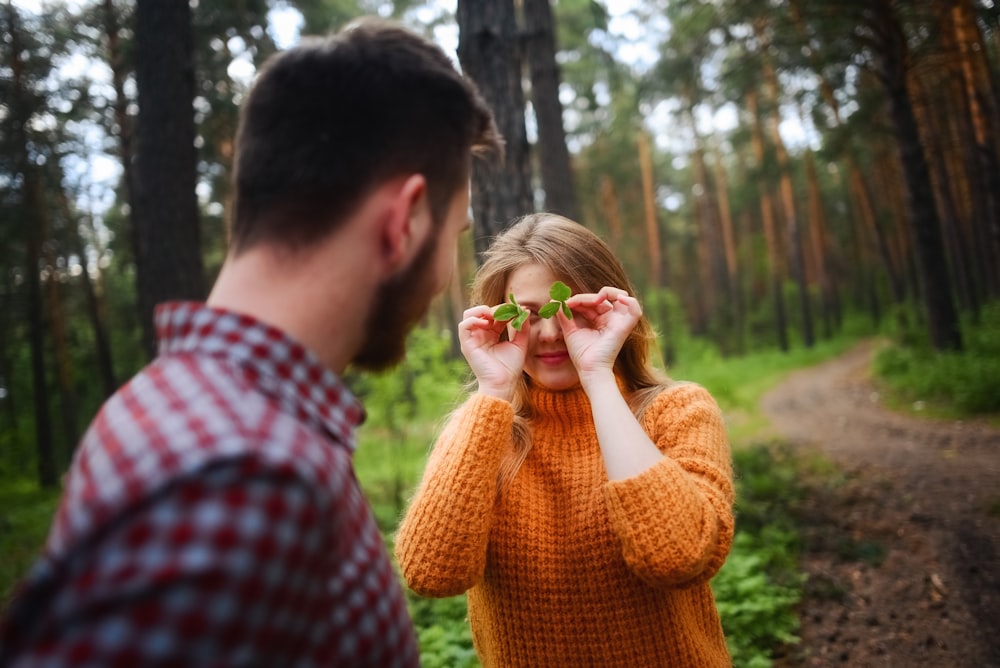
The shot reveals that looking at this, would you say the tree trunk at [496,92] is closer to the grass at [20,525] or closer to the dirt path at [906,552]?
the dirt path at [906,552]

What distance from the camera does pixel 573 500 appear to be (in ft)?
6.37

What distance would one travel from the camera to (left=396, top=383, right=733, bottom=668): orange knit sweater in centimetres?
166

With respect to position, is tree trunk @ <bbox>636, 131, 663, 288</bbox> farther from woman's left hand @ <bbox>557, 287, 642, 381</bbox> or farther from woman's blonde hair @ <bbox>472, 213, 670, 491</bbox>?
woman's left hand @ <bbox>557, 287, 642, 381</bbox>

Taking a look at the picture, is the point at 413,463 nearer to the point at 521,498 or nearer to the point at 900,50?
the point at 521,498

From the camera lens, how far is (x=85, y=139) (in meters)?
14.2

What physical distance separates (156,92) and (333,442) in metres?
6.01

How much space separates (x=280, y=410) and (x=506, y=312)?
1127mm

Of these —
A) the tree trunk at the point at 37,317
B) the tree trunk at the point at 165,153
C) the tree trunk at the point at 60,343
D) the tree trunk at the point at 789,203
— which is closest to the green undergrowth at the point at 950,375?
the tree trunk at the point at 789,203

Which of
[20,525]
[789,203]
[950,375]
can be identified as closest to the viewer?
[950,375]

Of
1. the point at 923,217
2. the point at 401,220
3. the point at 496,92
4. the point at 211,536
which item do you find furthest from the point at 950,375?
the point at 211,536

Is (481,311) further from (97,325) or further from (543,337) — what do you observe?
(97,325)

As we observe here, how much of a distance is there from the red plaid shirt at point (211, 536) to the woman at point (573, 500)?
824 mm

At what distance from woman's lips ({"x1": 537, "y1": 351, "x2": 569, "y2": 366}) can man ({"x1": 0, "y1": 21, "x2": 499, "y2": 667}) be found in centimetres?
96

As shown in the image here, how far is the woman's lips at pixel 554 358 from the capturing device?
2.16m
